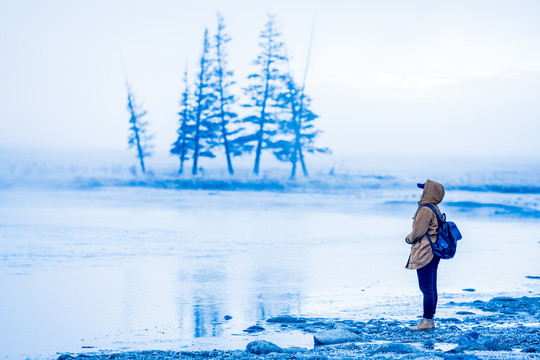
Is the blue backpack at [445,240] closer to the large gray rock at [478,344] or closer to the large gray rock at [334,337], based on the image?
the large gray rock at [478,344]

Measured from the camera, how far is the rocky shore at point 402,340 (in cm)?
636

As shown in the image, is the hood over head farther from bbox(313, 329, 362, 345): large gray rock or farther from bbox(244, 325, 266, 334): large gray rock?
bbox(244, 325, 266, 334): large gray rock

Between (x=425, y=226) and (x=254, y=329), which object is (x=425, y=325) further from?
(x=254, y=329)

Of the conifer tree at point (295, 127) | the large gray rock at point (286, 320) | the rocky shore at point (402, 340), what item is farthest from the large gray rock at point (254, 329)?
the conifer tree at point (295, 127)

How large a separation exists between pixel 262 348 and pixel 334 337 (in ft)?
2.92

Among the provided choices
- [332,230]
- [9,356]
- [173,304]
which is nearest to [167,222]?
[332,230]

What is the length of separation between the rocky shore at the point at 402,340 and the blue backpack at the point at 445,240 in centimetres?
80

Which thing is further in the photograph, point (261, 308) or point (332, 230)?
point (332, 230)

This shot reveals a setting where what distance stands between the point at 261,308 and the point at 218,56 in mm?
43054

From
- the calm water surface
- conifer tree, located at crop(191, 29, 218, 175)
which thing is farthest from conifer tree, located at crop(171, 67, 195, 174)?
the calm water surface

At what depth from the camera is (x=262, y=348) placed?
21.6ft

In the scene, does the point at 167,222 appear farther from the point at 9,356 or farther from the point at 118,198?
the point at 9,356

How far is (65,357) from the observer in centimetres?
651

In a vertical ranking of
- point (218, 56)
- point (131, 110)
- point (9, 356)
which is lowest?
point (9, 356)
